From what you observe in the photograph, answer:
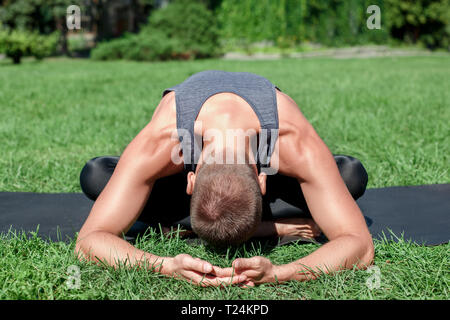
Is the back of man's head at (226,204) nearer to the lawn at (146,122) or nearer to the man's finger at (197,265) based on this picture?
the man's finger at (197,265)

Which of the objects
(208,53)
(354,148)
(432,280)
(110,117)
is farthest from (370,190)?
(208,53)

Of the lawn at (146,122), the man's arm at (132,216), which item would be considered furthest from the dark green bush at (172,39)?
the man's arm at (132,216)

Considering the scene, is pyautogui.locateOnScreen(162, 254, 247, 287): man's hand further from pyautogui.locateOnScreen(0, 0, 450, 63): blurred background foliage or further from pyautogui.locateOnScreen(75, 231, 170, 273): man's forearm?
pyautogui.locateOnScreen(0, 0, 450, 63): blurred background foliage

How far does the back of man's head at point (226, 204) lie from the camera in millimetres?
1798

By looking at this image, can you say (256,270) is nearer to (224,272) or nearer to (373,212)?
(224,272)

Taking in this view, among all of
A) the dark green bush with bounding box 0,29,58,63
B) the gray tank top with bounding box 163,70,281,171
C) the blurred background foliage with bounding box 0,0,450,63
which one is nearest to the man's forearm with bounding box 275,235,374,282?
the gray tank top with bounding box 163,70,281,171

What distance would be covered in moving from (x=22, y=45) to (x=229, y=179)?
1705 centimetres

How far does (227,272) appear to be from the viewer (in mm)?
1923

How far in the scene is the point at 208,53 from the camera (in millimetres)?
18734

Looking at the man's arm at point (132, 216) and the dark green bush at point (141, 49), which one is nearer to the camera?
the man's arm at point (132, 216)

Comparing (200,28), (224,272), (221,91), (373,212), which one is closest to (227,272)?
(224,272)

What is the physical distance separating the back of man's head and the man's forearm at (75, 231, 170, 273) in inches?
13.1

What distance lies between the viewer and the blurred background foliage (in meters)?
17.8
